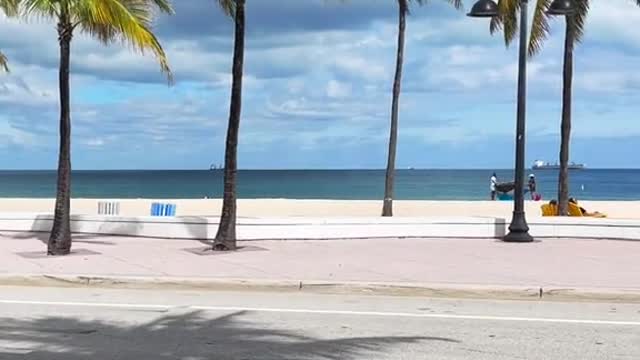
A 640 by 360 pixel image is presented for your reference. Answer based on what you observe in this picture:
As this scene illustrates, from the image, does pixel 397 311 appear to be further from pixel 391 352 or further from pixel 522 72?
pixel 522 72

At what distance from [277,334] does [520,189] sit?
1078 centimetres

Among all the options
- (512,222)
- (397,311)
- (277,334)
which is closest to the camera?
(277,334)

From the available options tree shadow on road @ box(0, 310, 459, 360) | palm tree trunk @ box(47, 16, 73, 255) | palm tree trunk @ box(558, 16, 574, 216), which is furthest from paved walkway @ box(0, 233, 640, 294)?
palm tree trunk @ box(558, 16, 574, 216)

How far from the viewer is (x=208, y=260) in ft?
49.8

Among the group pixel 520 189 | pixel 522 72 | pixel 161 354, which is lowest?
pixel 161 354

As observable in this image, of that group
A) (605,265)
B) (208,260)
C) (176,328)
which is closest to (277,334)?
(176,328)

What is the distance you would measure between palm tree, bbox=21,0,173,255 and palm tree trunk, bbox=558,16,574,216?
412 inches

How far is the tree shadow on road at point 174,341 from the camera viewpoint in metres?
7.97

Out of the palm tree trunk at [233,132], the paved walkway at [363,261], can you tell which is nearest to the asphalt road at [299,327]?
the paved walkway at [363,261]

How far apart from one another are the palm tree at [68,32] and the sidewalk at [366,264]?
66 cm

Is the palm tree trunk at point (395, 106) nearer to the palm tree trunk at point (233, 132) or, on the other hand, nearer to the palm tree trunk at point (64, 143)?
the palm tree trunk at point (233, 132)

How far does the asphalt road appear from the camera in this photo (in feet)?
26.7

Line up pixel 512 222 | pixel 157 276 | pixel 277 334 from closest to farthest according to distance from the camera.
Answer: pixel 277 334 < pixel 157 276 < pixel 512 222

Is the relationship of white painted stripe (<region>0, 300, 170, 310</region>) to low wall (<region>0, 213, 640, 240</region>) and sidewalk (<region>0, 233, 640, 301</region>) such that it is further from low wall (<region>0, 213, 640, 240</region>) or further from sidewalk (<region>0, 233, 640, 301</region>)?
low wall (<region>0, 213, 640, 240</region>)
